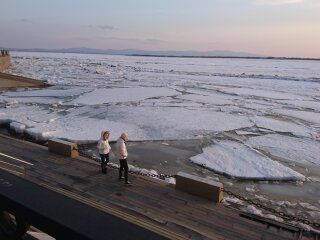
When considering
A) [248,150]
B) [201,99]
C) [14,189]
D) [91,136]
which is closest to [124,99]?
[201,99]

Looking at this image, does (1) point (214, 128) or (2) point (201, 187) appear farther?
(1) point (214, 128)

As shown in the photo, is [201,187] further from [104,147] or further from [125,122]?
[125,122]

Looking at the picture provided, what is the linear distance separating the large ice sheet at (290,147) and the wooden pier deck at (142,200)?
6.21 metres

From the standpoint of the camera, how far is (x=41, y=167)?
827cm

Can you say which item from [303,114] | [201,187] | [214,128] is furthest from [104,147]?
[303,114]

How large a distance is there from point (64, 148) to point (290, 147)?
8675mm

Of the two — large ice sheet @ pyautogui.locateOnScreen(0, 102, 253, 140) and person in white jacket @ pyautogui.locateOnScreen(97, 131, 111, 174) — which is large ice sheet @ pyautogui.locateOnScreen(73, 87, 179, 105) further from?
person in white jacket @ pyautogui.locateOnScreen(97, 131, 111, 174)

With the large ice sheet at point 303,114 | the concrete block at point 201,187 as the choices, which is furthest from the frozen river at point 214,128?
the concrete block at point 201,187

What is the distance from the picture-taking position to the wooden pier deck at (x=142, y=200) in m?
5.73

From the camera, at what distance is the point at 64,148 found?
30.2ft

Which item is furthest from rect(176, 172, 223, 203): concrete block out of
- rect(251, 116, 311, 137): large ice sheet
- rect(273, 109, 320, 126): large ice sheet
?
rect(273, 109, 320, 126): large ice sheet

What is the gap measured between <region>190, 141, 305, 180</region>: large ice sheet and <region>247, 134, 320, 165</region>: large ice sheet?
0.94 meters

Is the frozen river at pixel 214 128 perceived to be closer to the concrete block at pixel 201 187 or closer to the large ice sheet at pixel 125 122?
the large ice sheet at pixel 125 122

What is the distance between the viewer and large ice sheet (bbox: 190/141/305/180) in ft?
32.4
